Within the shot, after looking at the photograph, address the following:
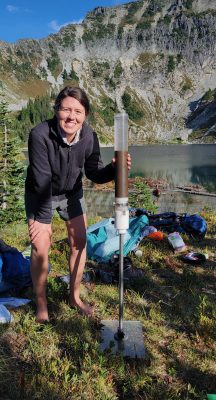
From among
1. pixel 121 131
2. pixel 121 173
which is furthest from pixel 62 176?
pixel 121 131

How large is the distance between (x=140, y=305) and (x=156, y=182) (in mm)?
52872

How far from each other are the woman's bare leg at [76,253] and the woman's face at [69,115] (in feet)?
3.93

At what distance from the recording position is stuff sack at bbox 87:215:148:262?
21.1 feet

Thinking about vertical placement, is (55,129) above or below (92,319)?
above

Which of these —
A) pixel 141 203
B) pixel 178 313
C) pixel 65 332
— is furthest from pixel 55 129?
pixel 141 203

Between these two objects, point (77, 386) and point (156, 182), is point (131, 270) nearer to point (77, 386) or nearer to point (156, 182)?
point (77, 386)

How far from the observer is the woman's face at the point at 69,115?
3.56m

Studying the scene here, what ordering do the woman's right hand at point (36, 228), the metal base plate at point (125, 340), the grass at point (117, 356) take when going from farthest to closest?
the woman's right hand at point (36, 228) → the metal base plate at point (125, 340) → the grass at point (117, 356)

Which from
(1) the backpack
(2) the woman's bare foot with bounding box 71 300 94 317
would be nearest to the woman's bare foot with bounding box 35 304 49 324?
(2) the woman's bare foot with bounding box 71 300 94 317

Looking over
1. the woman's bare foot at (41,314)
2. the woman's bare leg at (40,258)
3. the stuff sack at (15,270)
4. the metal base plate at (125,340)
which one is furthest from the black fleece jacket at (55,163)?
the stuff sack at (15,270)

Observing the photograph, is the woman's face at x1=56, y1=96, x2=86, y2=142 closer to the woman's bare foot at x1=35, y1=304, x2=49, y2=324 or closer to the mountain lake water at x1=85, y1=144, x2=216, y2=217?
the woman's bare foot at x1=35, y1=304, x2=49, y2=324

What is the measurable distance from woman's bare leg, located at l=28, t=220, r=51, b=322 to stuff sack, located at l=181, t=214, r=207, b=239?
4651mm

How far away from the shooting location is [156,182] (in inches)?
2232

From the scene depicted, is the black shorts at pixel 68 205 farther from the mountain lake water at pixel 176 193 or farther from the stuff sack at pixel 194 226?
the mountain lake water at pixel 176 193
